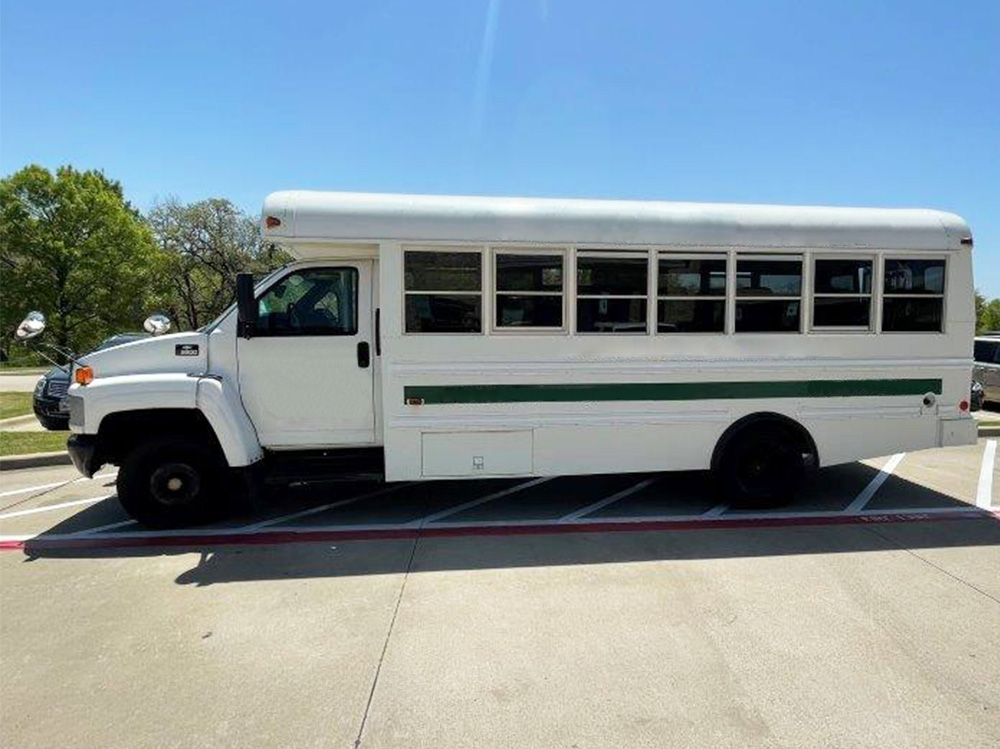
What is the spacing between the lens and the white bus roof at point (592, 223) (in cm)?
551

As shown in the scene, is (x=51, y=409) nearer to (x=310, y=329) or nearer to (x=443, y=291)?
(x=310, y=329)

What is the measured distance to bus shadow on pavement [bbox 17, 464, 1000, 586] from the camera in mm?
4953

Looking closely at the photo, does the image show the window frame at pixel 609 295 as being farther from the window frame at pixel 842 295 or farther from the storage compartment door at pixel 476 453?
the window frame at pixel 842 295

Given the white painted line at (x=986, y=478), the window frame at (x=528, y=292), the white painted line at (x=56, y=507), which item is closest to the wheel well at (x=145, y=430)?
the white painted line at (x=56, y=507)

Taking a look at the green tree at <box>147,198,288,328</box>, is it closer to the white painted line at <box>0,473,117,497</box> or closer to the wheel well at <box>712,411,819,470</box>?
the white painted line at <box>0,473,117,497</box>

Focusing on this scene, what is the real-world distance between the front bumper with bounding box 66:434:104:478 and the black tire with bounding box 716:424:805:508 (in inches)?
214

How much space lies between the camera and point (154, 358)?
5621 mm

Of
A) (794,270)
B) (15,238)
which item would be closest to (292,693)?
Answer: (794,270)

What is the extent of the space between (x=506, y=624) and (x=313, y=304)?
3202 millimetres

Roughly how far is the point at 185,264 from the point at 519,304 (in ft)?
115

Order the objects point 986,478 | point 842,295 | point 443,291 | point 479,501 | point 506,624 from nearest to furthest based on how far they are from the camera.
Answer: point 506,624, point 443,291, point 842,295, point 479,501, point 986,478

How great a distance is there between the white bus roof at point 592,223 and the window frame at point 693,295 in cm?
10

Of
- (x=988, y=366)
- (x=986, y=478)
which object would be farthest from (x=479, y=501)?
(x=988, y=366)

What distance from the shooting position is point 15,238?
28.8 meters
